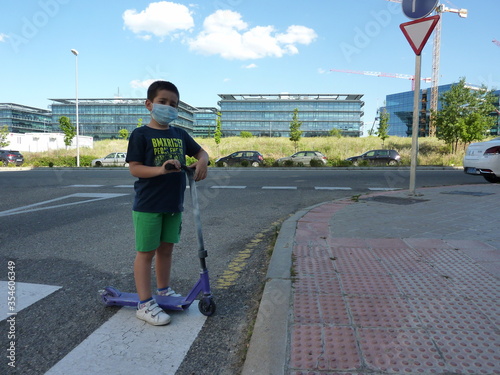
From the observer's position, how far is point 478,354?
1.74 metres

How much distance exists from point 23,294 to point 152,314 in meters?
1.22

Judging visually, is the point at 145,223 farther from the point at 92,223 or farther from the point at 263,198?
the point at 263,198

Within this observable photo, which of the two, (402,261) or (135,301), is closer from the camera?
(135,301)

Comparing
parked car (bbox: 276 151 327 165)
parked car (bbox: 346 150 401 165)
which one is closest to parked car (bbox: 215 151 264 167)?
parked car (bbox: 276 151 327 165)

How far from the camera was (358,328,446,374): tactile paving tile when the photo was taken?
1.65 m

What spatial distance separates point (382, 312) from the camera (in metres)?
2.18

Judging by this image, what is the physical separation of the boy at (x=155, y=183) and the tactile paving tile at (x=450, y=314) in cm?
159

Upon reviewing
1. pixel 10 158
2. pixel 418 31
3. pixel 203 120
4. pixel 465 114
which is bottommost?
pixel 10 158

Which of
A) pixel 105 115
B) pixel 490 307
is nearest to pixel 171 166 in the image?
pixel 490 307

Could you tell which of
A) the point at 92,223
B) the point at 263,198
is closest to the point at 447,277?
the point at 92,223

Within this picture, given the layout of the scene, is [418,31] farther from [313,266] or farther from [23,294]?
[23,294]

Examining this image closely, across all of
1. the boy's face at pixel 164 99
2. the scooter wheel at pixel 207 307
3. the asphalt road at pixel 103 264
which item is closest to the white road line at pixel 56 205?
the asphalt road at pixel 103 264

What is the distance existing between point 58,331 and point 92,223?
3.52 meters

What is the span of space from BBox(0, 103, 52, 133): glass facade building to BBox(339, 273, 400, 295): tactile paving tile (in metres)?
A: 136
